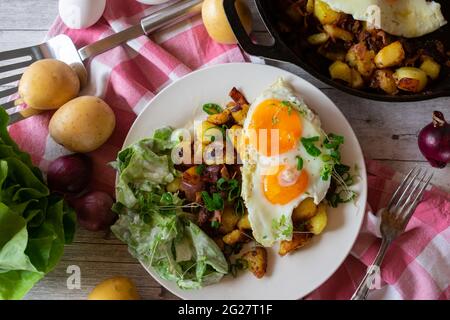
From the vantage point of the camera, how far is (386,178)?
1.65 metres

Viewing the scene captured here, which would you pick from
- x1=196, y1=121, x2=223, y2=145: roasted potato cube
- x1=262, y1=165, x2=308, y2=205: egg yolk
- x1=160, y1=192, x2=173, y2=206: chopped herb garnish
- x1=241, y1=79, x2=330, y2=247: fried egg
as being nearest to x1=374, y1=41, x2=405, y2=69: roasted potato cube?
x1=241, y1=79, x2=330, y2=247: fried egg

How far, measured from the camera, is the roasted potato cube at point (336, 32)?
5.13ft

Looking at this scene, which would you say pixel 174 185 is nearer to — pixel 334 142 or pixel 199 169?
pixel 199 169

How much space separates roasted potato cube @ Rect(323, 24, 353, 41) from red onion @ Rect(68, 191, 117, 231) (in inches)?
32.3

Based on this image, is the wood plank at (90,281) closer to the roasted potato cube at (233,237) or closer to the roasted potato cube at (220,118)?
the roasted potato cube at (233,237)

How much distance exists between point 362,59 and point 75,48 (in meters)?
0.90

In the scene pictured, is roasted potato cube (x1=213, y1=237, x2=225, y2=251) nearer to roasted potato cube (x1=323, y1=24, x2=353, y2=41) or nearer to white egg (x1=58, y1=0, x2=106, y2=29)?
roasted potato cube (x1=323, y1=24, x2=353, y2=41)

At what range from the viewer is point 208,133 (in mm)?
1559

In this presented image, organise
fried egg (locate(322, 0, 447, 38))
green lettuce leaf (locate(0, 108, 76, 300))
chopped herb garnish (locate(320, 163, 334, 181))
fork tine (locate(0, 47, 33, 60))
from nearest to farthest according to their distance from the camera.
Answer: green lettuce leaf (locate(0, 108, 76, 300)), chopped herb garnish (locate(320, 163, 334, 181)), fried egg (locate(322, 0, 447, 38)), fork tine (locate(0, 47, 33, 60))

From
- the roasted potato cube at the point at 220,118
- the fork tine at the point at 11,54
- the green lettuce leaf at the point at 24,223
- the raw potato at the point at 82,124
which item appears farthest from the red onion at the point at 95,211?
the fork tine at the point at 11,54

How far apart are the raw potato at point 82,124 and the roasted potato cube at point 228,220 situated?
1.43 feet

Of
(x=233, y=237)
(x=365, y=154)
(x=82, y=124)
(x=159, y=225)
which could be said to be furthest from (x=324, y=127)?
(x=82, y=124)

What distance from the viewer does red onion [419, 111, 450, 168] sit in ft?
5.13

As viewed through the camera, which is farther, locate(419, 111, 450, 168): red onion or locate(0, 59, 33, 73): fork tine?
locate(0, 59, 33, 73): fork tine
